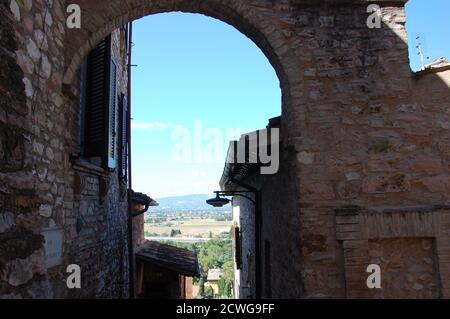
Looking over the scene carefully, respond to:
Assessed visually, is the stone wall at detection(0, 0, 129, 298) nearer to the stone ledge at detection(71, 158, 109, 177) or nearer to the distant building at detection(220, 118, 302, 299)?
the stone ledge at detection(71, 158, 109, 177)

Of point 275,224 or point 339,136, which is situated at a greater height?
point 339,136

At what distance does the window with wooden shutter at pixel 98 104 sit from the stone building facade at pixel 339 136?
0.42 metres

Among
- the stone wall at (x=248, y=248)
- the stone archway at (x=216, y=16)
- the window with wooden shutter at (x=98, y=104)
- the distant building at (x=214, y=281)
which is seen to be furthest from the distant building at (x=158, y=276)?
the distant building at (x=214, y=281)

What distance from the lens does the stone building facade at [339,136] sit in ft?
11.2

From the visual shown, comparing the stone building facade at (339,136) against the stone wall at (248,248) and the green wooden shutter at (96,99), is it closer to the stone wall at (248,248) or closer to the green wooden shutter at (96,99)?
the green wooden shutter at (96,99)

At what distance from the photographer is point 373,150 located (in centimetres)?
365

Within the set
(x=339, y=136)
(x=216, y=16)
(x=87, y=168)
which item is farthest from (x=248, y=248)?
(x=216, y=16)

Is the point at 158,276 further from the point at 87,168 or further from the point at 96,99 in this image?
the point at 96,99

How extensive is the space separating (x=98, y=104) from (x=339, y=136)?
2.86 meters

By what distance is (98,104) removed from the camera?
14.7 feet

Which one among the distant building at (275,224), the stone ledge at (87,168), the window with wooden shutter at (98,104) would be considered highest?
the window with wooden shutter at (98,104)

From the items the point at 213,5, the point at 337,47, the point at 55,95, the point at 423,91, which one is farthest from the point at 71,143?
the point at 423,91

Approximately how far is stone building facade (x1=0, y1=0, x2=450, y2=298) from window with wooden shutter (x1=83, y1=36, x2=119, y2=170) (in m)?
0.42

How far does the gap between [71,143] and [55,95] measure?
607mm
